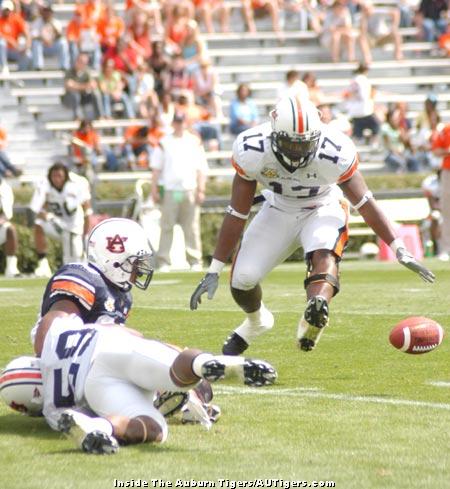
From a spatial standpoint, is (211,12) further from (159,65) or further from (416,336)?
(416,336)

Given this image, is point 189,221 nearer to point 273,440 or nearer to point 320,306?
point 320,306

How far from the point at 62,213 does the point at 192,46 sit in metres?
6.01

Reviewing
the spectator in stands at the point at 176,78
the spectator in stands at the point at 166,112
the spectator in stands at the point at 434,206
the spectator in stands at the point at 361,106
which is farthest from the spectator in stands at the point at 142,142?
the spectator in stands at the point at 434,206

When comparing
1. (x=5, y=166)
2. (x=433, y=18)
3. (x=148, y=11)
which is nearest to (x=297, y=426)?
(x=5, y=166)

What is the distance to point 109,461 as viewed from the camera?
5.06 m

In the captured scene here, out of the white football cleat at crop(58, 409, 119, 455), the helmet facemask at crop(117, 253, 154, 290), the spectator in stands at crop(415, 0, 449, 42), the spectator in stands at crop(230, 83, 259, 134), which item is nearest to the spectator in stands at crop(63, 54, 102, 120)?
the spectator in stands at crop(230, 83, 259, 134)

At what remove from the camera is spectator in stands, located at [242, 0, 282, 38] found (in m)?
23.3

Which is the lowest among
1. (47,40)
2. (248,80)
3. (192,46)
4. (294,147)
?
(248,80)

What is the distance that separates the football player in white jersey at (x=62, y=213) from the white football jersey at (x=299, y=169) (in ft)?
26.7

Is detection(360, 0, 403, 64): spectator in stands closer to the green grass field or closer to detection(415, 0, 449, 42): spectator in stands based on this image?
detection(415, 0, 449, 42): spectator in stands

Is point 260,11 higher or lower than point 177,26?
lower

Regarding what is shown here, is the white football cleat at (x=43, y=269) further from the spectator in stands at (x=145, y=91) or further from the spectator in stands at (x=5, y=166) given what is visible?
the spectator in stands at (x=145, y=91)

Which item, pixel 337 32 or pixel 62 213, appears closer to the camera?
pixel 62 213

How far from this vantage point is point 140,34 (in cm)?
2105
